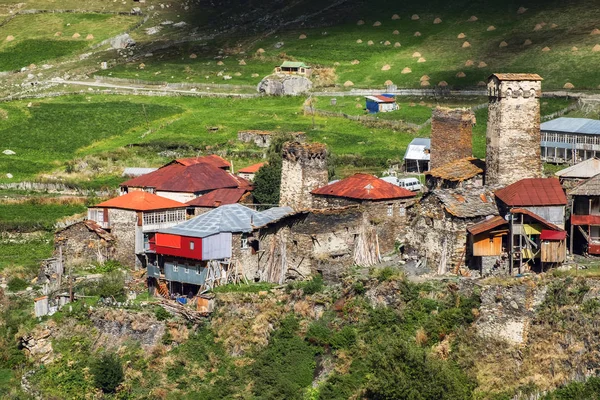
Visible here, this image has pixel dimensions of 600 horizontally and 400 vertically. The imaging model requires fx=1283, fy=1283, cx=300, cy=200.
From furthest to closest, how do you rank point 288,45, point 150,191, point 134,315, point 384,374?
point 288,45 → point 150,191 → point 134,315 → point 384,374

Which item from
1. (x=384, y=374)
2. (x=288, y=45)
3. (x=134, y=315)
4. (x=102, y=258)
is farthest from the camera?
(x=288, y=45)

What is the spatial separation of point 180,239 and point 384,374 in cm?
1454

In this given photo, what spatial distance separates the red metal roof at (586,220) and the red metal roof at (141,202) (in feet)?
76.6

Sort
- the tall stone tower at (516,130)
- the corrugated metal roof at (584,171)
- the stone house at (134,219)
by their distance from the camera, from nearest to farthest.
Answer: the tall stone tower at (516,130)
the corrugated metal roof at (584,171)
the stone house at (134,219)

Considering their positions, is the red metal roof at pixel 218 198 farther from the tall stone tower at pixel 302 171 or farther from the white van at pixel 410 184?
the white van at pixel 410 184

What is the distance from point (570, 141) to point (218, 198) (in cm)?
2874

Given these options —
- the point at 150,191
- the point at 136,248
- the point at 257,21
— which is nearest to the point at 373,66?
the point at 257,21

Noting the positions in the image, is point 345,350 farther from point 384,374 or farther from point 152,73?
point 152,73

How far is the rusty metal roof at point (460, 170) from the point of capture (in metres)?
65.9

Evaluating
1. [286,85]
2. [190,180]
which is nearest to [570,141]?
[190,180]

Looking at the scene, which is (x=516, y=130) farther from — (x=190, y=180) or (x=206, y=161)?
(x=206, y=161)

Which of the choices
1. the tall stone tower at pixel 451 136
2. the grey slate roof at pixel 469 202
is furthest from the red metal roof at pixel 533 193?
the tall stone tower at pixel 451 136

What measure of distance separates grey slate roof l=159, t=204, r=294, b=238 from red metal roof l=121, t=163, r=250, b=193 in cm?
1138

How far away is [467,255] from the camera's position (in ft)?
192
